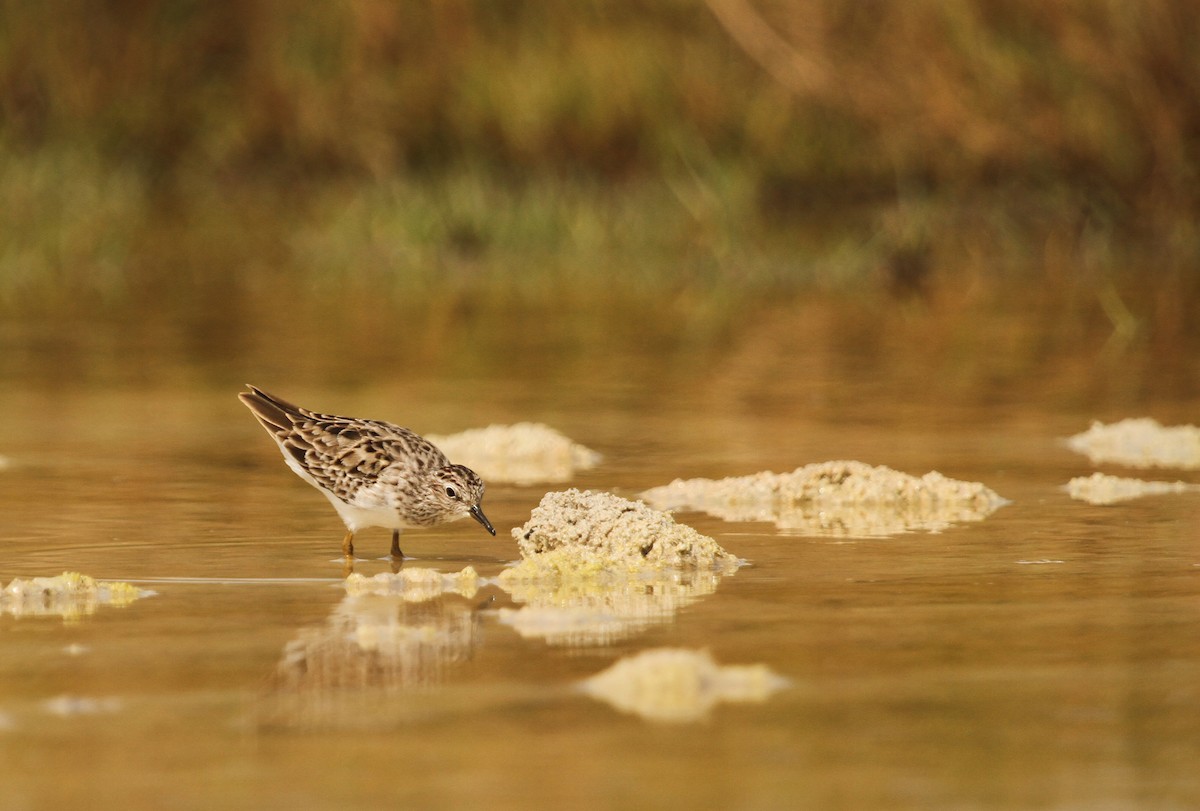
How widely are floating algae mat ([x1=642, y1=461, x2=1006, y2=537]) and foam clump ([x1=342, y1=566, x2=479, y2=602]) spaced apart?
1233 millimetres

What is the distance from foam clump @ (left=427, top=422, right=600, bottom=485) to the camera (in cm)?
779

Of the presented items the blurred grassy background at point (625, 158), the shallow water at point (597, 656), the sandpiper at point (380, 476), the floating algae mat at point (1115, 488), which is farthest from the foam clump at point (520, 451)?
the blurred grassy background at point (625, 158)

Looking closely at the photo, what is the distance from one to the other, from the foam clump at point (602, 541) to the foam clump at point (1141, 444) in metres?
2.35

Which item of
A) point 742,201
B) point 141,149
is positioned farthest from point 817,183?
point 141,149

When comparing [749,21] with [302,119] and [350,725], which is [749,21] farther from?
[350,725]

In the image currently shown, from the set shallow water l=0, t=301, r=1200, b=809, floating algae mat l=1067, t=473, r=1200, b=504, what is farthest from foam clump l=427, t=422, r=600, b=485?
floating algae mat l=1067, t=473, r=1200, b=504

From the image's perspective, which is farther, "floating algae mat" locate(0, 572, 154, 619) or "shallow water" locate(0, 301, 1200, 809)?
"floating algae mat" locate(0, 572, 154, 619)

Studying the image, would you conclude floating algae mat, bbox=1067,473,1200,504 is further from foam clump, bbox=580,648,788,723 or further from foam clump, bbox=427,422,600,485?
foam clump, bbox=580,648,788,723

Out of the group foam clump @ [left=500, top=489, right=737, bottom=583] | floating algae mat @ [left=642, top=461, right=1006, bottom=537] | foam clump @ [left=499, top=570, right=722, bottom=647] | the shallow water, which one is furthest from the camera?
floating algae mat @ [left=642, top=461, right=1006, bottom=537]

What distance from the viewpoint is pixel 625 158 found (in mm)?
18703

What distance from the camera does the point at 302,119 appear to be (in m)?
20.5

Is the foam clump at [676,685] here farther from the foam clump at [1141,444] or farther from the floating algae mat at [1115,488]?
the foam clump at [1141,444]

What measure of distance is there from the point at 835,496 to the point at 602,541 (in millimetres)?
1254

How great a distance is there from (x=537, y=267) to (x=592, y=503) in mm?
9655
